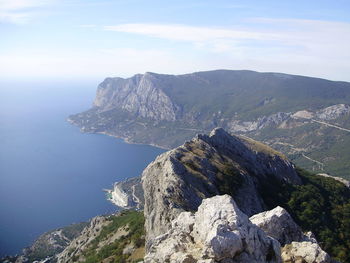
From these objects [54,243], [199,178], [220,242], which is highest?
[220,242]

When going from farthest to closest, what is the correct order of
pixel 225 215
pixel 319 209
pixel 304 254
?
pixel 319 209, pixel 304 254, pixel 225 215

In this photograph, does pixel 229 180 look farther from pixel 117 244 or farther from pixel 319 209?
pixel 117 244

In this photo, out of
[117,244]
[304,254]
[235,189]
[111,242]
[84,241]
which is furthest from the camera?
[84,241]

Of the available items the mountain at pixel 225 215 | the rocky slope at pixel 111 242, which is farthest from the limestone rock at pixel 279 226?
the rocky slope at pixel 111 242

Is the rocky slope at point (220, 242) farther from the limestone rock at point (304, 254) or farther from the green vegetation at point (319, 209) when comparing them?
the green vegetation at point (319, 209)

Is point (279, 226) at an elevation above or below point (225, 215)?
below

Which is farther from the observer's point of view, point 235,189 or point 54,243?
point 54,243

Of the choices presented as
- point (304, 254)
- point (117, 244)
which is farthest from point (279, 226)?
point (117, 244)
